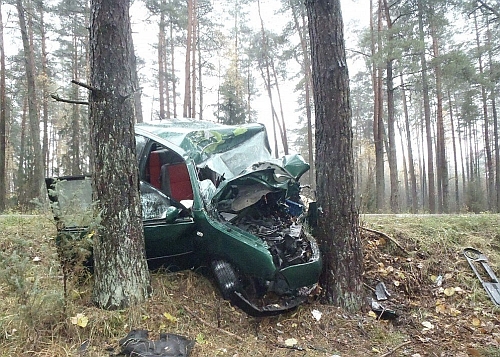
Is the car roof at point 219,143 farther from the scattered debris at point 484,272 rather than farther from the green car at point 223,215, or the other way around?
the scattered debris at point 484,272

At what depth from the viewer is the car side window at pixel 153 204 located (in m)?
4.44

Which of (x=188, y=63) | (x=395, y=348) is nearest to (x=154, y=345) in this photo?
(x=395, y=348)

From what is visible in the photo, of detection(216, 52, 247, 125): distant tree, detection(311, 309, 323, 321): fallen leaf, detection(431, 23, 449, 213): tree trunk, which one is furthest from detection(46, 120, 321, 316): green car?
detection(216, 52, 247, 125): distant tree

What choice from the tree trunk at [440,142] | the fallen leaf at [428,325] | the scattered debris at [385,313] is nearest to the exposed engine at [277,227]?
the scattered debris at [385,313]

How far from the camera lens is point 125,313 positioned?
3494 millimetres

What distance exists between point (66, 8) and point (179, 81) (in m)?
8.23

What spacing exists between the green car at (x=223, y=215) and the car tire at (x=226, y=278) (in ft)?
0.04

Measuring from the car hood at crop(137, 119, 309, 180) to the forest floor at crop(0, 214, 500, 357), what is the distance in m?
1.48

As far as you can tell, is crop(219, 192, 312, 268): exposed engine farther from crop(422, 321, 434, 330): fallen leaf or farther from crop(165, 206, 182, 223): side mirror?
crop(422, 321, 434, 330): fallen leaf

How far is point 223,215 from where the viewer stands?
4344 millimetres

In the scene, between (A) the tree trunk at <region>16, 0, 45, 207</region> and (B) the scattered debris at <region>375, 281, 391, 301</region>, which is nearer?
(B) the scattered debris at <region>375, 281, 391, 301</region>

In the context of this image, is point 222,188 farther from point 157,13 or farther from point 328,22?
point 157,13

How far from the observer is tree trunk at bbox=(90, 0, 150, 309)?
11.8 ft

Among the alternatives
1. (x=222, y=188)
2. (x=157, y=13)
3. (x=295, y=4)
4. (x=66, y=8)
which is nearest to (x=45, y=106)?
(x=66, y=8)
